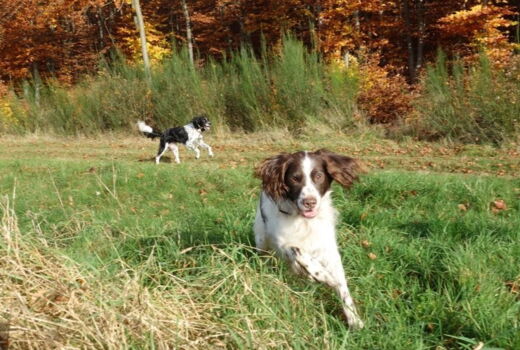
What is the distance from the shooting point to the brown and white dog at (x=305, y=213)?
3162mm

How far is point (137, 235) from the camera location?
13.5ft

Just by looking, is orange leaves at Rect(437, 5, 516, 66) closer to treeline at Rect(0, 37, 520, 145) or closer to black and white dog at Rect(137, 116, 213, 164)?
treeline at Rect(0, 37, 520, 145)

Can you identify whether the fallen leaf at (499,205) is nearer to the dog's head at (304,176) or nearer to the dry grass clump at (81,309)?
the dog's head at (304,176)

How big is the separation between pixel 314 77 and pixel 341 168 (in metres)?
10.3

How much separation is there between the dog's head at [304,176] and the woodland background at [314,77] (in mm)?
7711

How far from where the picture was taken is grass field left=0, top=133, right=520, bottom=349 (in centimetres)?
242

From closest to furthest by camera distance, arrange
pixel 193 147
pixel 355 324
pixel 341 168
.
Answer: pixel 355 324, pixel 341 168, pixel 193 147

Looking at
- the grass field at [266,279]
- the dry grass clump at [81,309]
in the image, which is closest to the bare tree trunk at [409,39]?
the grass field at [266,279]

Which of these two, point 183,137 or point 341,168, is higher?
point 341,168

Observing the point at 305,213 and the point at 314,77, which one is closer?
the point at 305,213

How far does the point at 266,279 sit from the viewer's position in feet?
10.0

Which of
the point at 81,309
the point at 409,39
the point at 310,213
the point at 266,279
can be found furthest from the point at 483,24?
the point at 81,309

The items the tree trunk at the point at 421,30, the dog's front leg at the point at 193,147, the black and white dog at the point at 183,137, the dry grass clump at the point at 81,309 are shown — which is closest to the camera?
the dry grass clump at the point at 81,309

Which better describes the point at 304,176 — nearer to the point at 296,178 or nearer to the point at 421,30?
the point at 296,178
